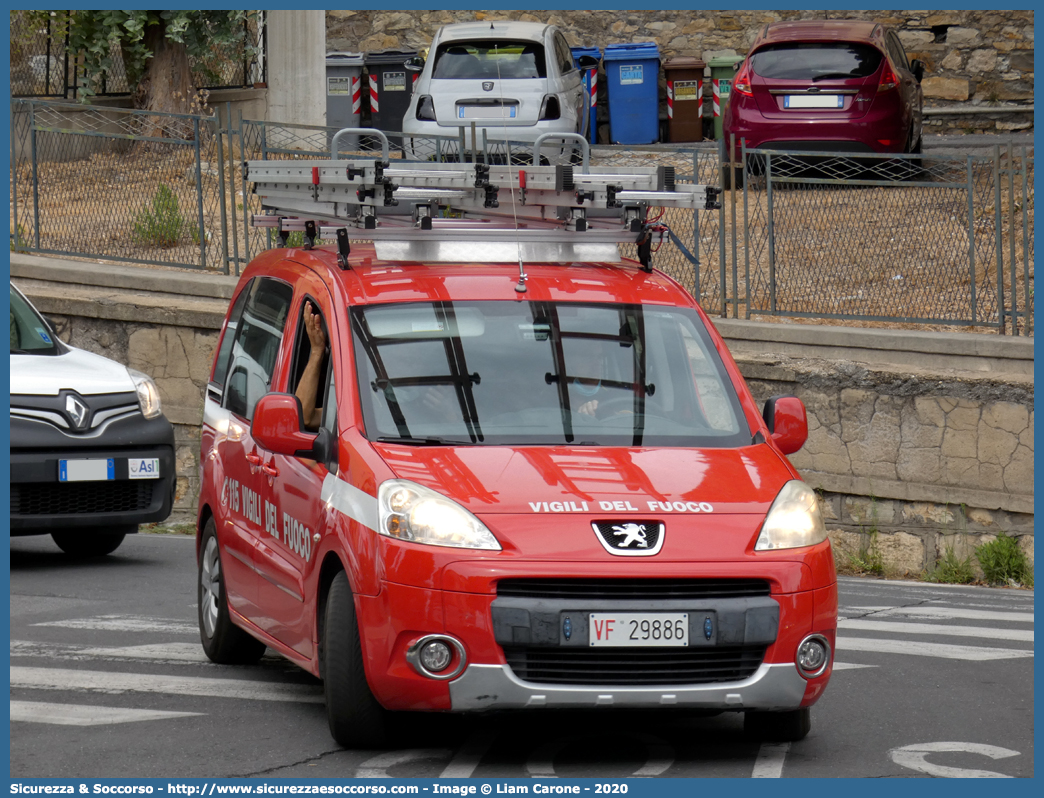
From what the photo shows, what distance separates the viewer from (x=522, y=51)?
21.9 metres

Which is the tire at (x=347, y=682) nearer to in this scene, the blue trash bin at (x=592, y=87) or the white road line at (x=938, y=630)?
the white road line at (x=938, y=630)

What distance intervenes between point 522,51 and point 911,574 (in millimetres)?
11382

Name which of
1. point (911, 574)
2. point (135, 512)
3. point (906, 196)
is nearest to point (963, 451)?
point (911, 574)

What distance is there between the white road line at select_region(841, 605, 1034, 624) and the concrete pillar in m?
14.4

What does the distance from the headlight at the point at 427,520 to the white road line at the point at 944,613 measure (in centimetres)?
469

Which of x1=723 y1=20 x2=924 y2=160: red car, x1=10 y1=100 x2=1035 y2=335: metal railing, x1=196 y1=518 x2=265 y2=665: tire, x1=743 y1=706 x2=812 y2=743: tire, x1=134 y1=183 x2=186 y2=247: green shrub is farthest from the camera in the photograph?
x1=723 y1=20 x2=924 y2=160: red car

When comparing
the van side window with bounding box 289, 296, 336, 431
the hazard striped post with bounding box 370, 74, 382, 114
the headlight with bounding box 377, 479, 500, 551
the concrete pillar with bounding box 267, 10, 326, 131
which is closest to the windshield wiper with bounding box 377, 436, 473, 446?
the headlight with bounding box 377, 479, 500, 551

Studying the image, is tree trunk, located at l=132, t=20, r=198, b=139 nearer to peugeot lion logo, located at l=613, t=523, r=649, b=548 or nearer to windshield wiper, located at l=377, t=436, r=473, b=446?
windshield wiper, located at l=377, t=436, r=473, b=446

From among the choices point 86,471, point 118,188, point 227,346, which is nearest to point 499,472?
point 227,346

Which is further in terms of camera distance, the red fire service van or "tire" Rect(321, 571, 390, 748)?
"tire" Rect(321, 571, 390, 748)

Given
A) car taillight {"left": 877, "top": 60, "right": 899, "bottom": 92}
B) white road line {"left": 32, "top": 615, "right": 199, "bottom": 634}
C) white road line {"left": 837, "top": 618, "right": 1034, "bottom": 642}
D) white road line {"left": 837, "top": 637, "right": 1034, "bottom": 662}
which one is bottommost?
white road line {"left": 837, "top": 618, "right": 1034, "bottom": 642}

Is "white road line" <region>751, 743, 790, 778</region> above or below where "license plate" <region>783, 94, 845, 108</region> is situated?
below

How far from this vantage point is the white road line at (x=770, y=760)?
5.75m

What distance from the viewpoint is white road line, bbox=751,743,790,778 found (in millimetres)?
5754
